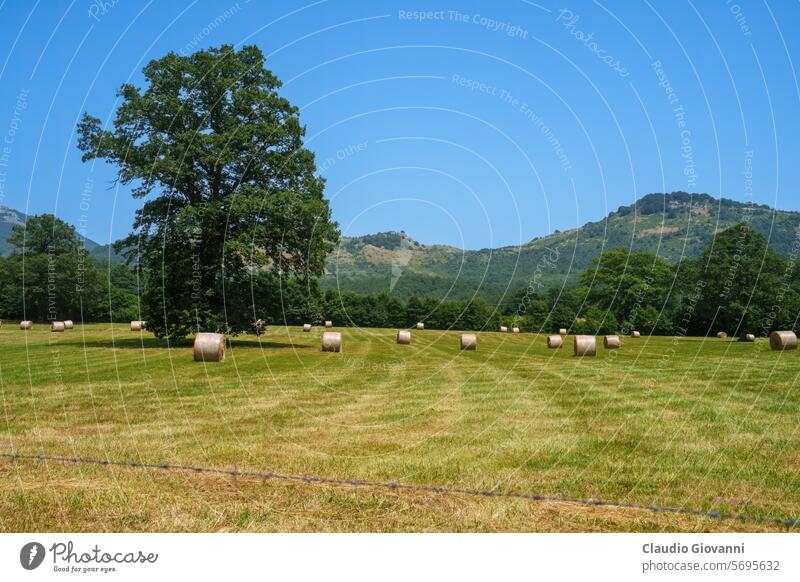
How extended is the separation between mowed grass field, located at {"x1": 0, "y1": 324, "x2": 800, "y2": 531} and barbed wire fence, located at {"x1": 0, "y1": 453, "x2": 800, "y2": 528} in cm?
15

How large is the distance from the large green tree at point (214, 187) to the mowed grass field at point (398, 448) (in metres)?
17.4

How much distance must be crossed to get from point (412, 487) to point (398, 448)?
2938mm

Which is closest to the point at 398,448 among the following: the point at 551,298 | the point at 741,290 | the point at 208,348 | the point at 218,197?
the point at 208,348

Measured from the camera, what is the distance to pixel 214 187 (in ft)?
144

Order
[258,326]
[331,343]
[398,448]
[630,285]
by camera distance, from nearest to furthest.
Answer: [398,448], [331,343], [258,326], [630,285]

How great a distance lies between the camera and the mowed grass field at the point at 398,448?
27.3 feet

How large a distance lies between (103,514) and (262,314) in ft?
126

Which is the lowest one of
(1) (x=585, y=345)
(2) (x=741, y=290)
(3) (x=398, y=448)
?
(1) (x=585, y=345)

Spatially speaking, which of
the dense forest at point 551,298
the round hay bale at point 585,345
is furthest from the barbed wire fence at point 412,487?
the dense forest at point 551,298

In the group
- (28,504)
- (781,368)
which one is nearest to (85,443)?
(28,504)

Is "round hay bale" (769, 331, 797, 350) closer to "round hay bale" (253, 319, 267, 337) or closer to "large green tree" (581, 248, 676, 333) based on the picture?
"round hay bale" (253, 319, 267, 337)

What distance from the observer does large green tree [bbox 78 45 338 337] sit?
138ft

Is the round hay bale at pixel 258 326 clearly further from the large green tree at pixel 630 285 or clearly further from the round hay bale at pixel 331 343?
the large green tree at pixel 630 285

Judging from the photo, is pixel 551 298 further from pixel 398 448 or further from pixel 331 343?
pixel 398 448
